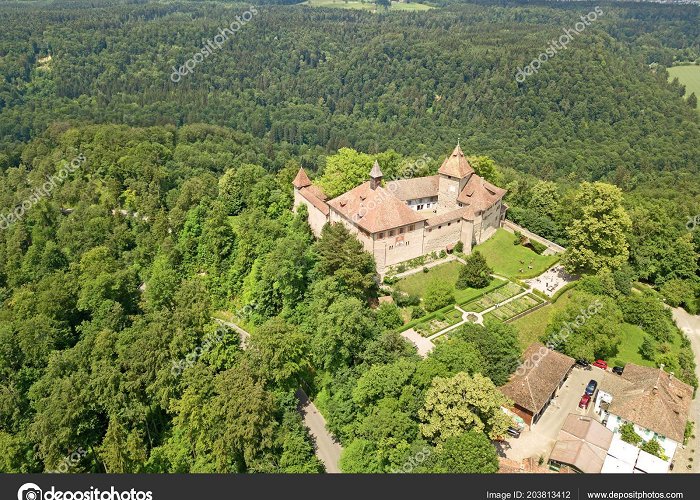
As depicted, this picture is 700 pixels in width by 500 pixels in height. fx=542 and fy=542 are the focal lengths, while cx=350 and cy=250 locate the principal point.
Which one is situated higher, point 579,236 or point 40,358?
point 579,236

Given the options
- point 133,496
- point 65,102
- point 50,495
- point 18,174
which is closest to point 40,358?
point 50,495

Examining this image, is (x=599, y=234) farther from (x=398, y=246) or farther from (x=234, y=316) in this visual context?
(x=234, y=316)

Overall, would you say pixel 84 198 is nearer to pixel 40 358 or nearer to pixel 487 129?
pixel 40 358

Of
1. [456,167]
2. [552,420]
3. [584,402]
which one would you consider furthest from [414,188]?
[552,420]

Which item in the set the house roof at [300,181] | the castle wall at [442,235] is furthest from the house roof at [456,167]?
the house roof at [300,181]

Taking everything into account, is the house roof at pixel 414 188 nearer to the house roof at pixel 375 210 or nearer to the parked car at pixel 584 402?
the house roof at pixel 375 210

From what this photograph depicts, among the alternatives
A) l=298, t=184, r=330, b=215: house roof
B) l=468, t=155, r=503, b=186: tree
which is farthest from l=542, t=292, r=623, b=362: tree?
l=298, t=184, r=330, b=215: house roof
